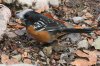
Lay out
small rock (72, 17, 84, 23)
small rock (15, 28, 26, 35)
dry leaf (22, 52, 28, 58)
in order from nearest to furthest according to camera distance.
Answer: dry leaf (22, 52, 28, 58) < small rock (15, 28, 26, 35) < small rock (72, 17, 84, 23)

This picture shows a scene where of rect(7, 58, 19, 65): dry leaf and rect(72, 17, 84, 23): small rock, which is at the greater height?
rect(72, 17, 84, 23): small rock

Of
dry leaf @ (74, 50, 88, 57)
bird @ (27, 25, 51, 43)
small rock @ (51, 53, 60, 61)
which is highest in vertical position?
bird @ (27, 25, 51, 43)

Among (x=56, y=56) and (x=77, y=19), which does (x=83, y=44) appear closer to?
(x=56, y=56)

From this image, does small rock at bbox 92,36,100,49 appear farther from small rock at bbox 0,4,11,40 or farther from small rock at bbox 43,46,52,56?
small rock at bbox 0,4,11,40

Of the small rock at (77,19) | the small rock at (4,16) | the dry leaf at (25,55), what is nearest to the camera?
the dry leaf at (25,55)

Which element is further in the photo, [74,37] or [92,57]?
[74,37]

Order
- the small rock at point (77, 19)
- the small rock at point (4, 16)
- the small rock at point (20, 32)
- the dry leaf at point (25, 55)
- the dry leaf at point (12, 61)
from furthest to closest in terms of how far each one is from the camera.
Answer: the small rock at point (77, 19), the small rock at point (20, 32), the small rock at point (4, 16), the dry leaf at point (25, 55), the dry leaf at point (12, 61)

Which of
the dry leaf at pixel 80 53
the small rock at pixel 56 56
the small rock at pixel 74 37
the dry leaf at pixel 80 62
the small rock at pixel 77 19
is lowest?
the dry leaf at pixel 80 62

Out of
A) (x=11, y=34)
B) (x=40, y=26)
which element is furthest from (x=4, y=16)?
(x=40, y=26)

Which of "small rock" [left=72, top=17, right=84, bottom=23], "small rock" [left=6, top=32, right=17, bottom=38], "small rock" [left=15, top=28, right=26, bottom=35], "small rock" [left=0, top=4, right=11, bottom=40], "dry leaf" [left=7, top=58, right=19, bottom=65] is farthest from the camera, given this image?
"small rock" [left=72, top=17, right=84, bottom=23]

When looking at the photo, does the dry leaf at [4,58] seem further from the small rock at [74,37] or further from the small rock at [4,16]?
the small rock at [74,37]

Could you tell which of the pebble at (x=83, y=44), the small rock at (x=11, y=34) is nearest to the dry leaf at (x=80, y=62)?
the pebble at (x=83, y=44)

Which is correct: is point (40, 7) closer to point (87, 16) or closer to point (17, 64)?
point (87, 16)

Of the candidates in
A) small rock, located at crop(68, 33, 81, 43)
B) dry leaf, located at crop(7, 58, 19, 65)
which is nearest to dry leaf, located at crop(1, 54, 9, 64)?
dry leaf, located at crop(7, 58, 19, 65)
